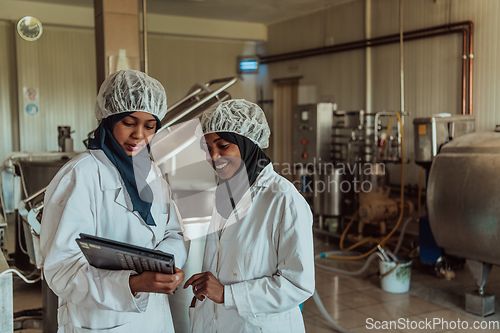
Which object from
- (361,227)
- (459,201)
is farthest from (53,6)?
(459,201)

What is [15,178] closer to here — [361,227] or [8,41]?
[8,41]

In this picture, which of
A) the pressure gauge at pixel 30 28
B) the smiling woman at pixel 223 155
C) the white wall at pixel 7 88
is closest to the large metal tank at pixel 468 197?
the smiling woman at pixel 223 155

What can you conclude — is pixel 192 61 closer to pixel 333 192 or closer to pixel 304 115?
pixel 304 115

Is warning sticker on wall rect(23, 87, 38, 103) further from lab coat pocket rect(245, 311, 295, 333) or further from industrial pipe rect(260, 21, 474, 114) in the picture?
lab coat pocket rect(245, 311, 295, 333)

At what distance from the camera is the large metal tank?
335 centimetres

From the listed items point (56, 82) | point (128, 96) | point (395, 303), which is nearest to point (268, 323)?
point (128, 96)

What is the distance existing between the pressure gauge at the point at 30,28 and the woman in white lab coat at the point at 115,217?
3.40 metres

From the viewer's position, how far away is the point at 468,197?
3.48 m

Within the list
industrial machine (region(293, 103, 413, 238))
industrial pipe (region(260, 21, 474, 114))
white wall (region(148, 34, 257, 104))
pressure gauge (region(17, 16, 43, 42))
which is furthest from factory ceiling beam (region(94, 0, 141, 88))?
white wall (region(148, 34, 257, 104))

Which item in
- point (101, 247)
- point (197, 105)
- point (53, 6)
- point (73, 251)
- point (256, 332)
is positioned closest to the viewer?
point (101, 247)

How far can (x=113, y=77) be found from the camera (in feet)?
5.12

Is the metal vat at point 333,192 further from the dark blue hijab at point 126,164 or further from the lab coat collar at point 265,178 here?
the dark blue hijab at point 126,164

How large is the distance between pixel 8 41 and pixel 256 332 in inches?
292

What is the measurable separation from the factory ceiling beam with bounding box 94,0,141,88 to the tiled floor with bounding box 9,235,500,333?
2.08m
